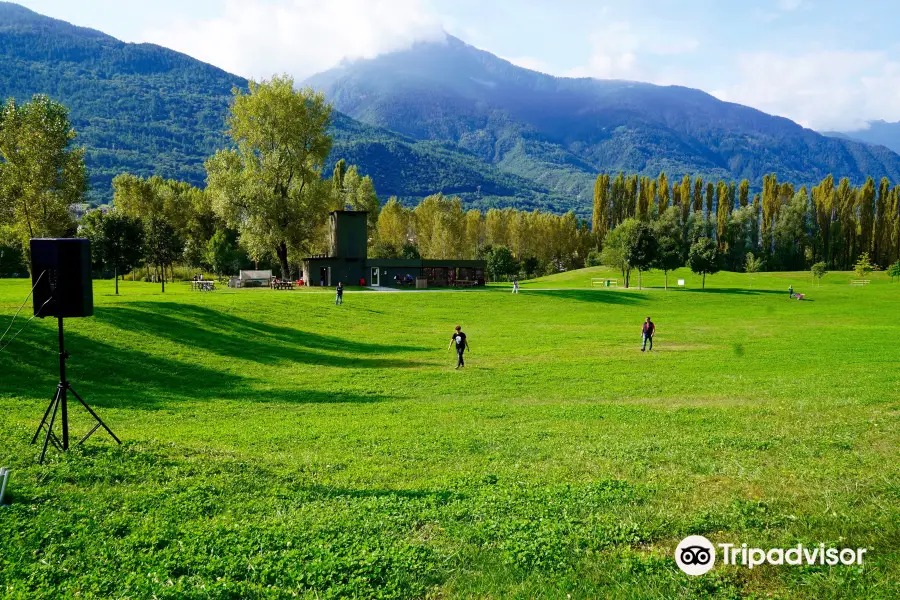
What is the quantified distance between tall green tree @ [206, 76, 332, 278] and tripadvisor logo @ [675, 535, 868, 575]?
54112mm

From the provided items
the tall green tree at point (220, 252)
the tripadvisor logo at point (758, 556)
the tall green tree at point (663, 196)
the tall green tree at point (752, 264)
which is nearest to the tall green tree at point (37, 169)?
the tall green tree at point (220, 252)

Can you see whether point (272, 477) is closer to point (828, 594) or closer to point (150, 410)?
point (828, 594)

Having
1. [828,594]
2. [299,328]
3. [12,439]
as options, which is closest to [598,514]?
[828,594]

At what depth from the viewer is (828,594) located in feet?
15.7

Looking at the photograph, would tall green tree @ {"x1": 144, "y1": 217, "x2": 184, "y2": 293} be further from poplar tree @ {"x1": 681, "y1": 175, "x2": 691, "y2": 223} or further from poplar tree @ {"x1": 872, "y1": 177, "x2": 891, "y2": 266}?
poplar tree @ {"x1": 872, "y1": 177, "x2": 891, "y2": 266}

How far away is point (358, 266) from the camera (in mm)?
59594

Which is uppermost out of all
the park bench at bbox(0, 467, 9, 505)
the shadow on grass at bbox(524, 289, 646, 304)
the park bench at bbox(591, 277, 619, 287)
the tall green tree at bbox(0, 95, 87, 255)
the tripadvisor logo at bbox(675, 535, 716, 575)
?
the tall green tree at bbox(0, 95, 87, 255)

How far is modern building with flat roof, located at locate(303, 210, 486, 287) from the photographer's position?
58.0m

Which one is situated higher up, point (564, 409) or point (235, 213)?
point (235, 213)

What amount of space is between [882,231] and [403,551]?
5019 inches

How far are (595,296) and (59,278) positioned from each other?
50.9 metres

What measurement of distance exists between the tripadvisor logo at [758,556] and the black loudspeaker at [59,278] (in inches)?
367

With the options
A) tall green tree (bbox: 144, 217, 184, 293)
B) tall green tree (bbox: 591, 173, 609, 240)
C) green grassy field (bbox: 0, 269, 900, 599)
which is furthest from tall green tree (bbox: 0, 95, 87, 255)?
tall green tree (bbox: 591, 173, 609, 240)

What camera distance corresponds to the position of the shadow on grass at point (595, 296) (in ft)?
176
